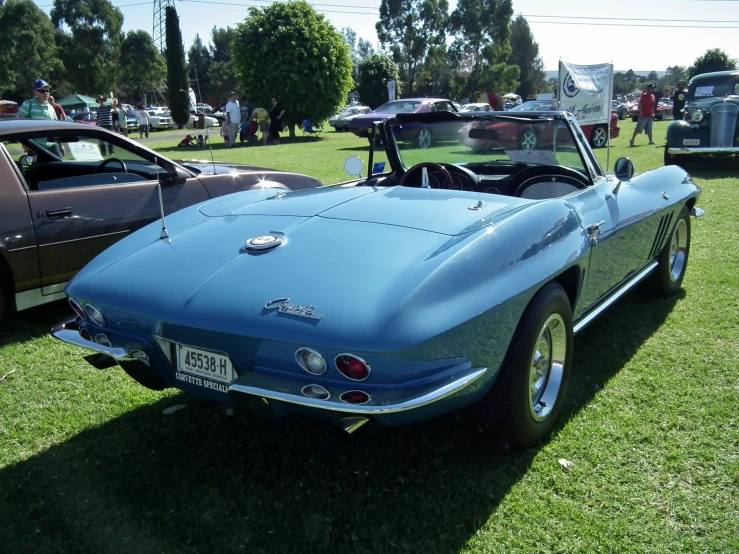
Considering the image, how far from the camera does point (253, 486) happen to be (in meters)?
2.51

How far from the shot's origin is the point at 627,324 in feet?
13.5

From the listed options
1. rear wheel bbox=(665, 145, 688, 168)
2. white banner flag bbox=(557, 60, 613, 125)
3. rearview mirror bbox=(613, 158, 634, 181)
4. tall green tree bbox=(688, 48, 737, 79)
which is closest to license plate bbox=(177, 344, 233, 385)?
rearview mirror bbox=(613, 158, 634, 181)

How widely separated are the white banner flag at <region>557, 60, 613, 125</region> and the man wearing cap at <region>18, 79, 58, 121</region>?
314 inches

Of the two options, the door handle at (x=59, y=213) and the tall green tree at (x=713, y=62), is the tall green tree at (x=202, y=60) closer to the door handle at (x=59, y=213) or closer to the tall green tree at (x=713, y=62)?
the tall green tree at (x=713, y=62)

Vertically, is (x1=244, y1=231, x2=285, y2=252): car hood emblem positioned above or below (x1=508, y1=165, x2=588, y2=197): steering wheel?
below

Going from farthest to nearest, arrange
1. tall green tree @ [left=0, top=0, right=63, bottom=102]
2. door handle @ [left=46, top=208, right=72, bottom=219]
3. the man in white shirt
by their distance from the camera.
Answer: tall green tree @ [left=0, top=0, right=63, bottom=102] < the man in white shirt < door handle @ [left=46, top=208, right=72, bottom=219]

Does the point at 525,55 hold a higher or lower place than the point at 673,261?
higher

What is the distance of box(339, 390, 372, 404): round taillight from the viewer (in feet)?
6.60

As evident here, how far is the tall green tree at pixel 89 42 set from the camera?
5866 cm

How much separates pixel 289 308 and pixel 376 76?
35.5 metres

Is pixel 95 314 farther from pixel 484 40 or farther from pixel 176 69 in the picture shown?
pixel 484 40

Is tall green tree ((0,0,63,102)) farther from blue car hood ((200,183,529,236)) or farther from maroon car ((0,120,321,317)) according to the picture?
blue car hood ((200,183,529,236))

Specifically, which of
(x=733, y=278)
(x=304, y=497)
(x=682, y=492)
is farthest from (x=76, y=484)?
(x=733, y=278)

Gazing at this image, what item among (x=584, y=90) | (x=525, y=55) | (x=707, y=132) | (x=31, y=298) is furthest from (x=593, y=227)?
(x=525, y=55)
